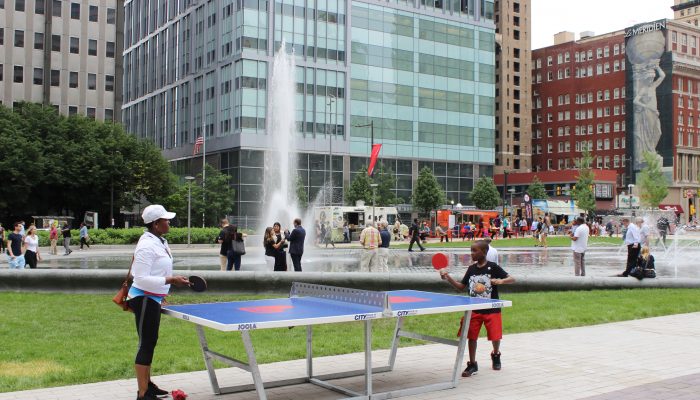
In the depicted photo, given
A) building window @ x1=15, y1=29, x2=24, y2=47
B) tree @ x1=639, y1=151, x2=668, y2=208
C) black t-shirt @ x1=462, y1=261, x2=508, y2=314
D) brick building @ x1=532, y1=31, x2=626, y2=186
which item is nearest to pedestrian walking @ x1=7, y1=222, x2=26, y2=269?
black t-shirt @ x1=462, y1=261, x2=508, y2=314

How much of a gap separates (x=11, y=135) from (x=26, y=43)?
23.1m

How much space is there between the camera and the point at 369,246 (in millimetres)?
22000

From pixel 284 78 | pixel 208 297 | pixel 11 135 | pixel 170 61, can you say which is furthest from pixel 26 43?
pixel 208 297

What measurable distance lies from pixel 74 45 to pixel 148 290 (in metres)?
75.9

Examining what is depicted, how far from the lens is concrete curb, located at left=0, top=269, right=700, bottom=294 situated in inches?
606

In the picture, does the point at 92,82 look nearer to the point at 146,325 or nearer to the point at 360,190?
the point at 360,190

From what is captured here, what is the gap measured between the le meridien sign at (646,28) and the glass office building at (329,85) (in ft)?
154

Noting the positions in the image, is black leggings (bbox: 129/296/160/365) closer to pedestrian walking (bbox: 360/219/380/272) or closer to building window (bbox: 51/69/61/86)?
pedestrian walking (bbox: 360/219/380/272)

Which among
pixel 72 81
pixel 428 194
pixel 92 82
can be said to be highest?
pixel 92 82

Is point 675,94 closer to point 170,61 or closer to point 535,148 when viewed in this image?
point 535,148

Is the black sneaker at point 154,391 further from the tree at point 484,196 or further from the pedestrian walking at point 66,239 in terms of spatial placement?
the tree at point 484,196

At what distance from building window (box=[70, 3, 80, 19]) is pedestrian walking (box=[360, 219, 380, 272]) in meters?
63.9

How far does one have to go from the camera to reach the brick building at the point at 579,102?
130500 mm

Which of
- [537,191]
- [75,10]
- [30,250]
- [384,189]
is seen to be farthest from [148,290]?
[537,191]
